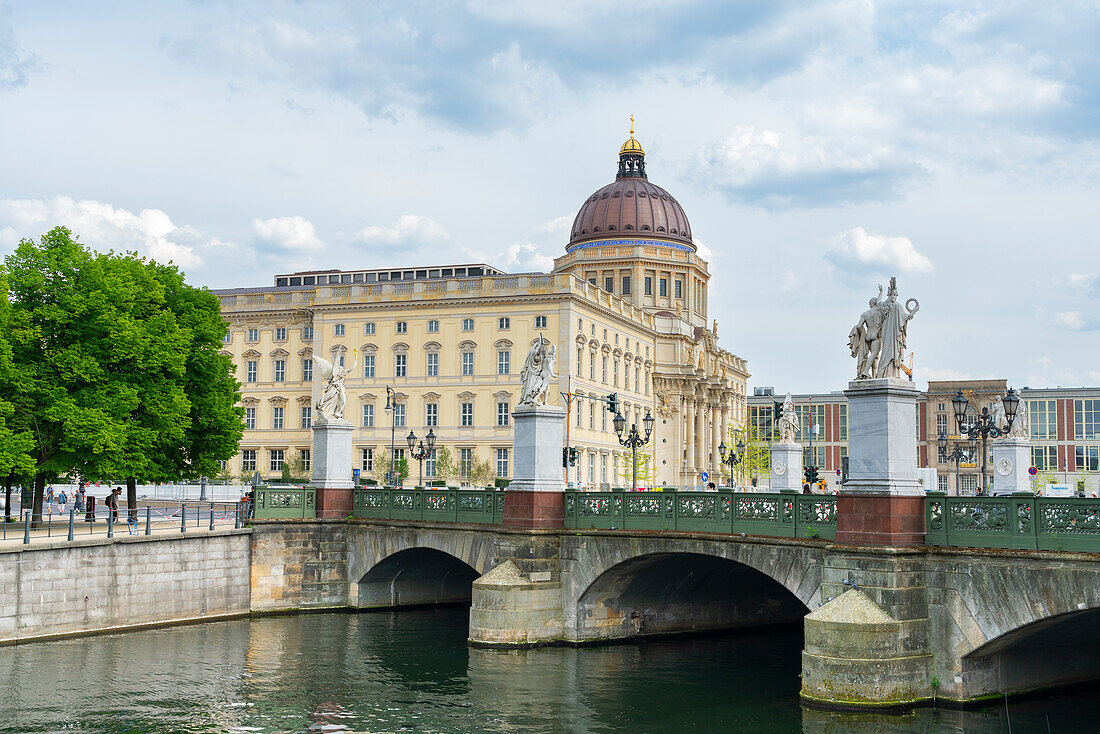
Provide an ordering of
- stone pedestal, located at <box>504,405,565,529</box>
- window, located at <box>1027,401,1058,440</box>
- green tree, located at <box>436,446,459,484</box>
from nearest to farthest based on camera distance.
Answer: stone pedestal, located at <box>504,405,565,529</box>
green tree, located at <box>436,446,459,484</box>
window, located at <box>1027,401,1058,440</box>

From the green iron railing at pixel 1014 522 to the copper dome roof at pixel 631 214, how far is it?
9721 centimetres

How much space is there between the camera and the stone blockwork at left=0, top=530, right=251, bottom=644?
3209 centimetres

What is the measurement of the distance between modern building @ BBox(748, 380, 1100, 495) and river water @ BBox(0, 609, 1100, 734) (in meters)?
81.8

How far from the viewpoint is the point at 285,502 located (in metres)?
41.0

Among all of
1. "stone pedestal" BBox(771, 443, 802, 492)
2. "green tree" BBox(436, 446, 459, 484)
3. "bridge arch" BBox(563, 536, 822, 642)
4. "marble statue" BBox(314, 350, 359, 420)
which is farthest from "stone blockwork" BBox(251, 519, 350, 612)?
"green tree" BBox(436, 446, 459, 484)

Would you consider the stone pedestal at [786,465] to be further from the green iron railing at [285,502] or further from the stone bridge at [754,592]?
the green iron railing at [285,502]

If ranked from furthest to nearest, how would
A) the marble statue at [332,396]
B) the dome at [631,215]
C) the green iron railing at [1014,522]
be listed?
the dome at [631,215], the marble statue at [332,396], the green iron railing at [1014,522]

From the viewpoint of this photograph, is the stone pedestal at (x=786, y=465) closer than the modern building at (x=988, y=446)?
Yes

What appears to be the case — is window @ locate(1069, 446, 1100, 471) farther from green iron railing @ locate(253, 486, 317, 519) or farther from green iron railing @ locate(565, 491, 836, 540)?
green iron railing @ locate(565, 491, 836, 540)

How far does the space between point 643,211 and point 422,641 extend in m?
90.7

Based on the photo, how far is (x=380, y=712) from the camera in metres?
25.4

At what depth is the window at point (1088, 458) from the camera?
119m

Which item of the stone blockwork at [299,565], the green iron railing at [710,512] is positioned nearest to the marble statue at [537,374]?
the green iron railing at [710,512]

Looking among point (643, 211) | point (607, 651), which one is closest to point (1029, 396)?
point (643, 211)
